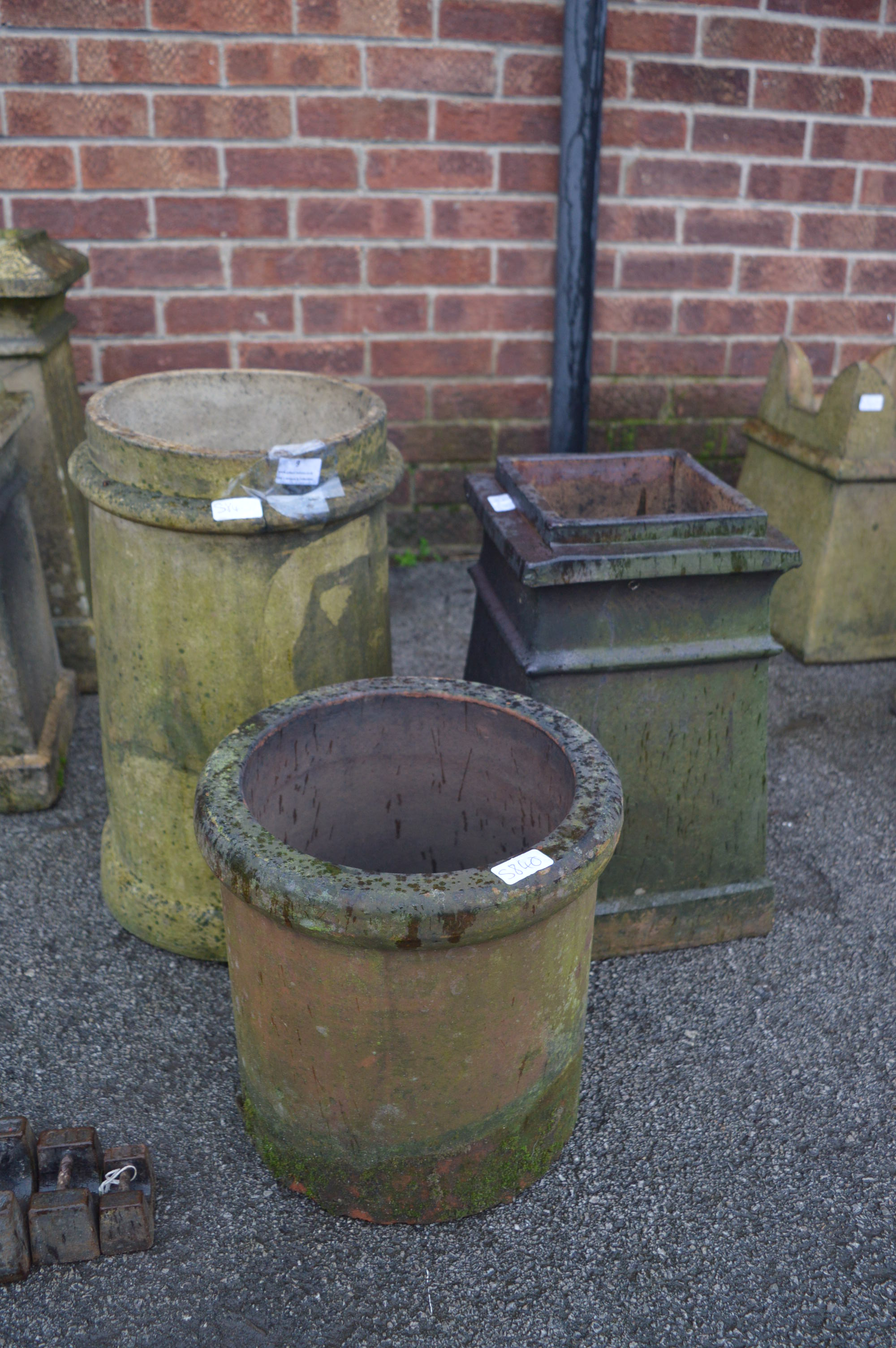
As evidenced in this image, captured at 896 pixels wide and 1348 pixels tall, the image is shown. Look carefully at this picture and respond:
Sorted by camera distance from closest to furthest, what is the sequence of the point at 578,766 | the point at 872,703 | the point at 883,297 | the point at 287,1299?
1. the point at 287,1299
2. the point at 578,766
3. the point at 872,703
4. the point at 883,297

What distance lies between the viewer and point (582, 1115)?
2020 millimetres

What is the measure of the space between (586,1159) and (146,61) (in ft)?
10.3

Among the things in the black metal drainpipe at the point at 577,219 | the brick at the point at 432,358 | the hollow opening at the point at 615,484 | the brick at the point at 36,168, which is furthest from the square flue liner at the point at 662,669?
the brick at the point at 36,168

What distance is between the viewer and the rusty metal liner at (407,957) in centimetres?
155

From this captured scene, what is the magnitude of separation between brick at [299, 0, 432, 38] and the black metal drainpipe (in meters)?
0.43

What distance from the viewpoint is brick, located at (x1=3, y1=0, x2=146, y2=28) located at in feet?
10.6

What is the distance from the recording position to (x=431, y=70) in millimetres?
3469

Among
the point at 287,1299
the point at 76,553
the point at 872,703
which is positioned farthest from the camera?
the point at 872,703

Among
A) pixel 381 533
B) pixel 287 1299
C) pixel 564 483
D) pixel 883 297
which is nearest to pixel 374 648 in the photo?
pixel 381 533

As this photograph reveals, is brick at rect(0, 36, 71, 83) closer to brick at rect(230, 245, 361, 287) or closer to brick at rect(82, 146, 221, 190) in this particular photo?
brick at rect(82, 146, 221, 190)

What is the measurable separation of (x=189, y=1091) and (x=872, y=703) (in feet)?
7.49

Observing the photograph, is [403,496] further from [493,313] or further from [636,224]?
[636,224]

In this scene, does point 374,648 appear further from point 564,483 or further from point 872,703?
point 872,703

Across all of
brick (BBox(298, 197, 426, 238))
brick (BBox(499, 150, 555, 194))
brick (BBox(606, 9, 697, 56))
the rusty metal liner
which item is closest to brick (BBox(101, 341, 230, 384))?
brick (BBox(298, 197, 426, 238))
